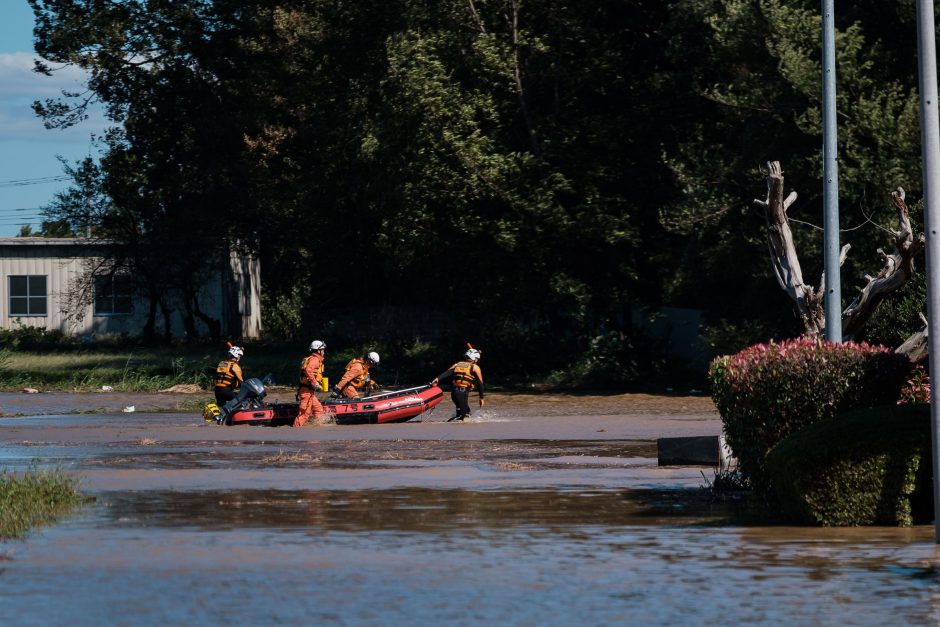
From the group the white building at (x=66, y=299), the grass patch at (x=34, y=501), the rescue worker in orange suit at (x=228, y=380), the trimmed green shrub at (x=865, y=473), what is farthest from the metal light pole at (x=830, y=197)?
the white building at (x=66, y=299)

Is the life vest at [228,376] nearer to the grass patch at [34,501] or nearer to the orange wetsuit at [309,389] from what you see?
the orange wetsuit at [309,389]

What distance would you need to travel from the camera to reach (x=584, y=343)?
43.9 metres

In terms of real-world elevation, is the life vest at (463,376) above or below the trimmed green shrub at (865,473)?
above

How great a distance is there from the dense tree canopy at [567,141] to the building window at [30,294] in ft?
50.1

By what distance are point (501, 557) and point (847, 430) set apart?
12.2 ft

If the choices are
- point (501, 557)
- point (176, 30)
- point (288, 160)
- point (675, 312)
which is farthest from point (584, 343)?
point (501, 557)

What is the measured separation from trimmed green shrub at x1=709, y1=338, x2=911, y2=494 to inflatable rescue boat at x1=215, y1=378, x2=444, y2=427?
15.4m

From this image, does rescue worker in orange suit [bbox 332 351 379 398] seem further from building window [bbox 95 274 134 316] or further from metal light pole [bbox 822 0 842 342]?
building window [bbox 95 274 134 316]

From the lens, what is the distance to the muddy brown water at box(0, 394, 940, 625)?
9.84 metres

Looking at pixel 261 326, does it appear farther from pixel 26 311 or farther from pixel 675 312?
pixel 675 312

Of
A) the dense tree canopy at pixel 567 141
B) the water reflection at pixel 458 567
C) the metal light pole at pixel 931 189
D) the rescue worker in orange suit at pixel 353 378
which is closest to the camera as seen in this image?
the water reflection at pixel 458 567

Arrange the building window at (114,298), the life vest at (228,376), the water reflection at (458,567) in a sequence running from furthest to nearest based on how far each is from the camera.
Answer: the building window at (114,298) → the life vest at (228,376) → the water reflection at (458,567)

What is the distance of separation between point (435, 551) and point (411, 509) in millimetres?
3108

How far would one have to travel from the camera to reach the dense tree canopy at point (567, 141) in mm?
35656
